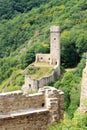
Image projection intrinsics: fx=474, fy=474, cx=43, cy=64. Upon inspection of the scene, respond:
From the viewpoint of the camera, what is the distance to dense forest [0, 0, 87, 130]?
52562 millimetres

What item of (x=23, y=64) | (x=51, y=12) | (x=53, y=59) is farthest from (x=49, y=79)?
(x=51, y=12)

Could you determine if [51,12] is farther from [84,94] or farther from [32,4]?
[84,94]

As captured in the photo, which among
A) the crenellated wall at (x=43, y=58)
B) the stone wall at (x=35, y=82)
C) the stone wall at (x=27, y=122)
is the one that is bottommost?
the stone wall at (x=35, y=82)

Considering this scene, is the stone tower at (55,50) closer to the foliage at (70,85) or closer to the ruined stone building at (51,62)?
the ruined stone building at (51,62)

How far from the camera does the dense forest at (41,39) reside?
172ft

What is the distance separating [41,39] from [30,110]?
2732 inches

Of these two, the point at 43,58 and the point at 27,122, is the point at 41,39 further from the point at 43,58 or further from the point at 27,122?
the point at 27,122

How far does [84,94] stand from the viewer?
15.9 m

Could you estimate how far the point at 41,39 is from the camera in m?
83.3

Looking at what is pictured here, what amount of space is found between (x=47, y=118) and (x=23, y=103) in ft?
2.84

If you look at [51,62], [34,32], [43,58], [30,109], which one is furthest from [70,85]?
[34,32]

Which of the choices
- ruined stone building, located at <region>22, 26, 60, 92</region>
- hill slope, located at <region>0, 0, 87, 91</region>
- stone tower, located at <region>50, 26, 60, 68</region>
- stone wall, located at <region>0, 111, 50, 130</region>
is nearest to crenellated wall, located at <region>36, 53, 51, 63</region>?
ruined stone building, located at <region>22, 26, 60, 92</region>

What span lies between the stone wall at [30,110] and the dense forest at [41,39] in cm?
1970

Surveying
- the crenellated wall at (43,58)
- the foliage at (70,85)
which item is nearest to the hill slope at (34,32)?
the crenellated wall at (43,58)
